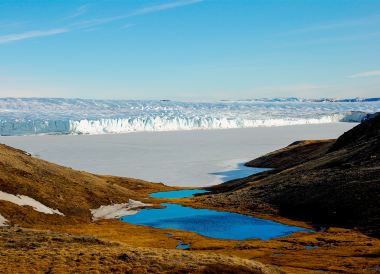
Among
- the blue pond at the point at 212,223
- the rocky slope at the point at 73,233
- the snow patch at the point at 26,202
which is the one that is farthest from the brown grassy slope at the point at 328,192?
the snow patch at the point at 26,202

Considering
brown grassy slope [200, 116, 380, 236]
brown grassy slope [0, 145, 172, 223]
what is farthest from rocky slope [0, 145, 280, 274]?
brown grassy slope [200, 116, 380, 236]

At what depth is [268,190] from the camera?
83750mm

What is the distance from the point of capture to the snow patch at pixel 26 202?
62.3 meters

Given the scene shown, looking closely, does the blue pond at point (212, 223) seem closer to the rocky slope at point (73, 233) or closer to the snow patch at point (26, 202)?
the rocky slope at point (73, 233)

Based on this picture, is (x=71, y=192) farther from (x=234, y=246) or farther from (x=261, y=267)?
(x=261, y=267)

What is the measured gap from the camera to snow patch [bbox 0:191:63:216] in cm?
6227

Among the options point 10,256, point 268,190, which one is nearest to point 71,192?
point 268,190

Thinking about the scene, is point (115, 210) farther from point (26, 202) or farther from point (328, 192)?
point (328, 192)

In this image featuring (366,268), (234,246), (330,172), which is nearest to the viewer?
(366,268)

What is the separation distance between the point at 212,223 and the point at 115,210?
1816cm

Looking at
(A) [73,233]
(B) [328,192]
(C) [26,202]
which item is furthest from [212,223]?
(C) [26,202]

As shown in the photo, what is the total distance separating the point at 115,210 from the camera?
251 feet

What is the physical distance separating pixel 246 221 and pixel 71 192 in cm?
2846

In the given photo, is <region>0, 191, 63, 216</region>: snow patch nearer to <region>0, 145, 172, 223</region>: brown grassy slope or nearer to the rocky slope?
the rocky slope
